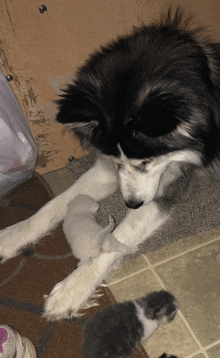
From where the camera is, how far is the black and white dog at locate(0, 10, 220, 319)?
1314 millimetres

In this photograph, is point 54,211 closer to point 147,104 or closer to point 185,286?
point 185,286

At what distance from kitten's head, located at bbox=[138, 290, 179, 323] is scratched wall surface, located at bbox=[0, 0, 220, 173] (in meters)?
1.06

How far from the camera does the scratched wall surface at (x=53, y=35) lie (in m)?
1.75

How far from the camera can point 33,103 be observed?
6.84 feet

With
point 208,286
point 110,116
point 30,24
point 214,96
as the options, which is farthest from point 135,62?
point 208,286

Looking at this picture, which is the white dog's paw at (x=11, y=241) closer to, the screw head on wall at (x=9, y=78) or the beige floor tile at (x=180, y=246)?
the beige floor tile at (x=180, y=246)

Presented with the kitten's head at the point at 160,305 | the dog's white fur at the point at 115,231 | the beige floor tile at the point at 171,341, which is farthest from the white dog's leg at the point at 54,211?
the beige floor tile at the point at 171,341

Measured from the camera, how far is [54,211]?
1920 millimetres

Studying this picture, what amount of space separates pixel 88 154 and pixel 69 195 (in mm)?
726

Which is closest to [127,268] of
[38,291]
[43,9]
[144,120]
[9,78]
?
[38,291]

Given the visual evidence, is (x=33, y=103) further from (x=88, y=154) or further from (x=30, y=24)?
(x=88, y=154)

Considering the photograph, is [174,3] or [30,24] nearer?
[30,24]

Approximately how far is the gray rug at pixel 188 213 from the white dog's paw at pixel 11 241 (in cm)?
53

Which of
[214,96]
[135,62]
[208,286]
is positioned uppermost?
[135,62]
